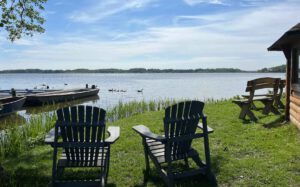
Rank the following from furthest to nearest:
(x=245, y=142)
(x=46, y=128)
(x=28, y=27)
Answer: (x=46, y=128)
(x=245, y=142)
(x=28, y=27)

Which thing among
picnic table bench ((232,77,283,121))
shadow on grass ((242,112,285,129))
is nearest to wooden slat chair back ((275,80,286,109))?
picnic table bench ((232,77,283,121))

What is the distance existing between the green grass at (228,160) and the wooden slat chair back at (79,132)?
0.58 meters

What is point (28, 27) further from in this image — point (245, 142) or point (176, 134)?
point (245, 142)

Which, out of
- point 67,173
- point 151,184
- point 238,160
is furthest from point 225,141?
point 67,173

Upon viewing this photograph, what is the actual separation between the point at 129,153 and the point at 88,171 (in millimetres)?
1106

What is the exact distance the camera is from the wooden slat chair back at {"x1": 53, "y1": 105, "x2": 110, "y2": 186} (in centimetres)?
384

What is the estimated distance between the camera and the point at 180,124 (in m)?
4.03

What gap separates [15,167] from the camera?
17.0ft

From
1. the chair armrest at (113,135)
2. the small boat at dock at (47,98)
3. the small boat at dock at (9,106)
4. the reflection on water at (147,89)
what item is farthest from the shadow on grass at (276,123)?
the small boat at dock at (47,98)

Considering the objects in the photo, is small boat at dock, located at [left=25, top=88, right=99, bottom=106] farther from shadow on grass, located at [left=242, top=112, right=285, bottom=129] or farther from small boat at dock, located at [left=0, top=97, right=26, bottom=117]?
shadow on grass, located at [left=242, top=112, right=285, bottom=129]

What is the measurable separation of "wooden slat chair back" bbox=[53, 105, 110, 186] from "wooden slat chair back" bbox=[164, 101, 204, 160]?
32.1 inches

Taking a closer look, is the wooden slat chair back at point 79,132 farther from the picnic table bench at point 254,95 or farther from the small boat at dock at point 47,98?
the small boat at dock at point 47,98

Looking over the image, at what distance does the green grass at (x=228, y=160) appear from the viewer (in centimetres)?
429

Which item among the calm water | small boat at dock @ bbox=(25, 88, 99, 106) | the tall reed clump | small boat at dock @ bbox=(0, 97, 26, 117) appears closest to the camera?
the tall reed clump
